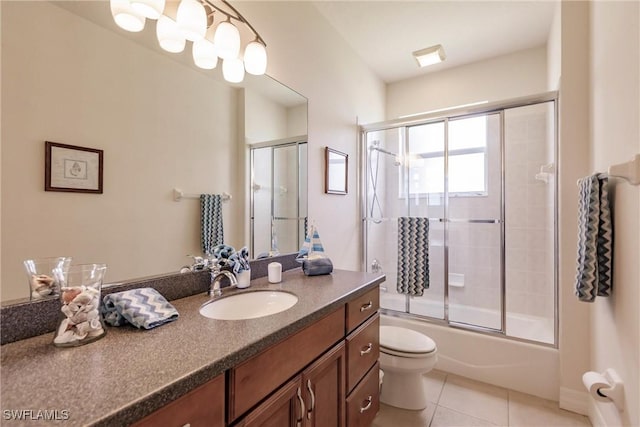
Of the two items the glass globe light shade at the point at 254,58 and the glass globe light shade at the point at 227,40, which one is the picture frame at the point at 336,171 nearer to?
the glass globe light shade at the point at 254,58

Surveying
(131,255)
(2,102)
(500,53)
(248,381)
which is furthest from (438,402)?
(500,53)

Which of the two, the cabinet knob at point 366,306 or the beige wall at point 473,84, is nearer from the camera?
the cabinet knob at point 366,306

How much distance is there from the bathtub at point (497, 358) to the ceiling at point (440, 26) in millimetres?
2399

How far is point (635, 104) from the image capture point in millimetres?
1099

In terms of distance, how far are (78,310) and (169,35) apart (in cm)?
106

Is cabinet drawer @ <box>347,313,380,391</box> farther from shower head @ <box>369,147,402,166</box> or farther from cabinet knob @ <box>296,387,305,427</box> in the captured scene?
shower head @ <box>369,147,402,166</box>

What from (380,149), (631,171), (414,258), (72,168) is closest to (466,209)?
(414,258)

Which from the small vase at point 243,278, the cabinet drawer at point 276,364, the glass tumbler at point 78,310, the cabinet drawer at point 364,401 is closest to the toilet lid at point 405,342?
the cabinet drawer at point 364,401

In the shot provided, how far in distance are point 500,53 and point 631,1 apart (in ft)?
6.09

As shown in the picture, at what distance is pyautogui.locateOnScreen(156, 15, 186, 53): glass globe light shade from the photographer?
1.16 meters

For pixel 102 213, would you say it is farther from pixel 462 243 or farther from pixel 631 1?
pixel 462 243

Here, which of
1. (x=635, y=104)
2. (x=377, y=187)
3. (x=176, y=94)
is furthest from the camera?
(x=377, y=187)

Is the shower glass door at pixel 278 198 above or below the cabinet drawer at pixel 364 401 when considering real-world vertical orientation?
above

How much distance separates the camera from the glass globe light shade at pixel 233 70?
4.72 ft
